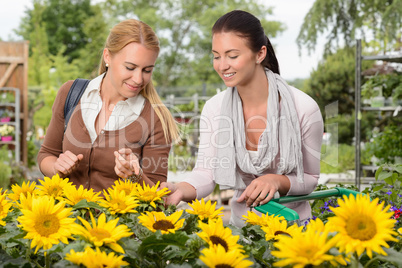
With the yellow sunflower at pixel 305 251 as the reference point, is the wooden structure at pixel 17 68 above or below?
above

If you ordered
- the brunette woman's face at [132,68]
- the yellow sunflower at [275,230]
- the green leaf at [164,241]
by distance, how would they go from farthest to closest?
the brunette woman's face at [132,68] < the yellow sunflower at [275,230] < the green leaf at [164,241]

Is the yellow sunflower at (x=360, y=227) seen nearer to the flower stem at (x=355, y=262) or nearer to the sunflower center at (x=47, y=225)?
the flower stem at (x=355, y=262)

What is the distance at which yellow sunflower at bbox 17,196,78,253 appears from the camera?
0.75 m

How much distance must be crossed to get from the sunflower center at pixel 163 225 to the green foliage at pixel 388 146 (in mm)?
5206

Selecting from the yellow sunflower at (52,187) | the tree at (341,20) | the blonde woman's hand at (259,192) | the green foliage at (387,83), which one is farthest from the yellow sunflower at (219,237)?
the tree at (341,20)

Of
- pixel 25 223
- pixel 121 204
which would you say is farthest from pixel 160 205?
pixel 25 223

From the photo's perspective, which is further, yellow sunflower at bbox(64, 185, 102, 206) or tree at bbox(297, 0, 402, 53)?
tree at bbox(297, 0, 402, 53)

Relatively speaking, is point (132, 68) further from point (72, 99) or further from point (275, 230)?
point (275, 230)

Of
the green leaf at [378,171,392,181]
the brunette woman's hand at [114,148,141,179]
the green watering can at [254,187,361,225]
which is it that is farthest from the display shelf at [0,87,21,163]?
the green watering can at [254,187,361,225]

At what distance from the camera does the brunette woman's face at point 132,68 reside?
1.78 m

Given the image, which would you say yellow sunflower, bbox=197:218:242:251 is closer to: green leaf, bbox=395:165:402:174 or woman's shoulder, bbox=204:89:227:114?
woman's shoulder, bbox=204:89:227:114

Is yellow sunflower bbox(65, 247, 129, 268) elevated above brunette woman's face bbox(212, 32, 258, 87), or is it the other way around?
brunette woman's face bbox(212, 32, 258, 87)

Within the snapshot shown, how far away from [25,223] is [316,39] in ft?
25.0

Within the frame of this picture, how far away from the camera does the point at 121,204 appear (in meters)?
0.92
